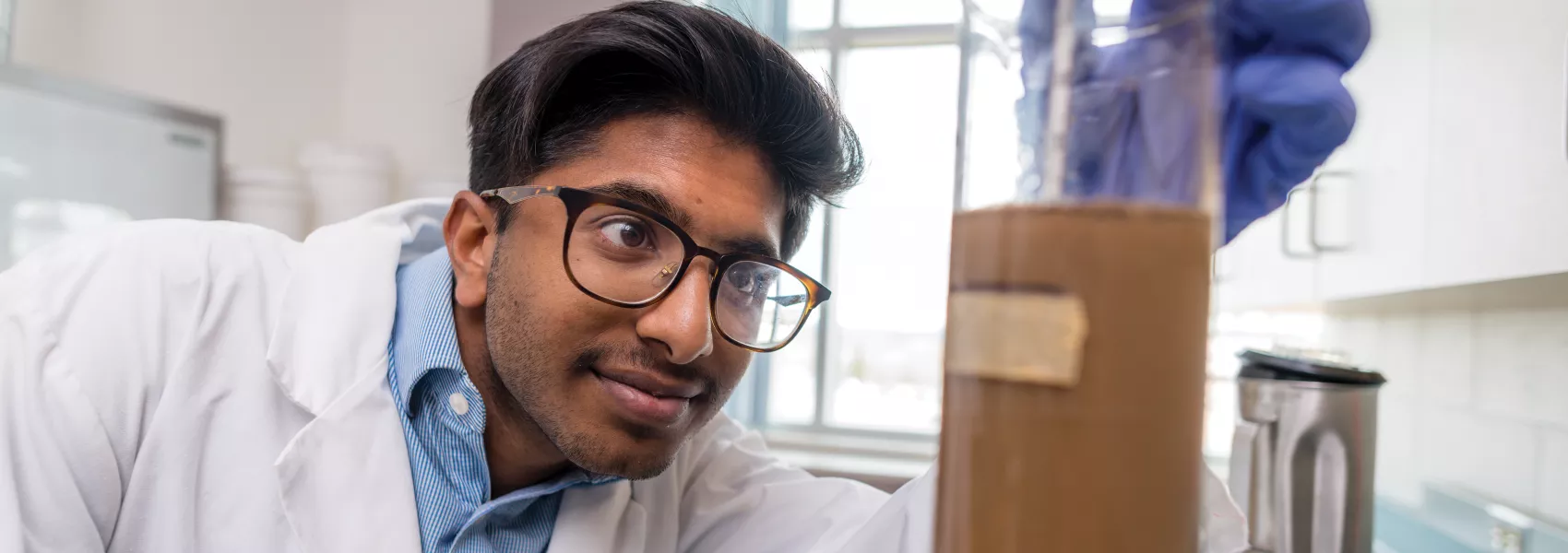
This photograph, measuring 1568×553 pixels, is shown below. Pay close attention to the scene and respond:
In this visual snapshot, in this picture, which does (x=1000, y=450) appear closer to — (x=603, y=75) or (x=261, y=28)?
(x=603, y=75)

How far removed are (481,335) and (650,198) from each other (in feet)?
1.15

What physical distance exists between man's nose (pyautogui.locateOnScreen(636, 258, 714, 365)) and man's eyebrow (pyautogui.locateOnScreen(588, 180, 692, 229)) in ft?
0.18

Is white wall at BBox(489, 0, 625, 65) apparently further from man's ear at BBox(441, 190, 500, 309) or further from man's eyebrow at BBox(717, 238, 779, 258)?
man's eyebrow at BBox(717, 238, 779, 258)

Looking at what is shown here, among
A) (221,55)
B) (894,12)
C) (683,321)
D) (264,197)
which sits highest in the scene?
(894,12)

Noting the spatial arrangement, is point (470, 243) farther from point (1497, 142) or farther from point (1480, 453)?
point (1480, 453)

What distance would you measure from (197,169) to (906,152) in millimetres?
2328

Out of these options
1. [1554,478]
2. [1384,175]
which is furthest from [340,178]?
[1554,478]

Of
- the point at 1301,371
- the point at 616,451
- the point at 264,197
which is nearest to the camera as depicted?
the point at 1301,371

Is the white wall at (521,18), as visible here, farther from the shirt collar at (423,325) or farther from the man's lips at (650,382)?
the man's lips at (650,382)

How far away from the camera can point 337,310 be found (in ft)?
3.68

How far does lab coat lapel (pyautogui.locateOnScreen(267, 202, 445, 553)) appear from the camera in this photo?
3.29ft

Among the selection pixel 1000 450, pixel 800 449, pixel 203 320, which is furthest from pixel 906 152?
pixel 1000 450

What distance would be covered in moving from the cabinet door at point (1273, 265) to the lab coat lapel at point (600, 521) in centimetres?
116

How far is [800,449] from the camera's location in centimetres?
340
